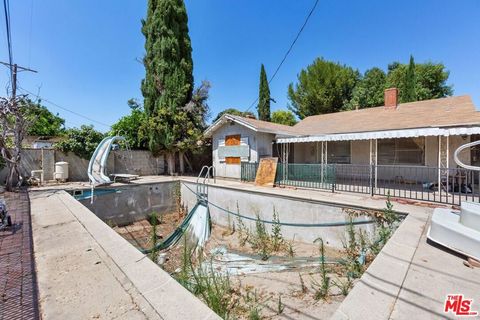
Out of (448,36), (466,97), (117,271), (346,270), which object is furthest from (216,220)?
(466,97)

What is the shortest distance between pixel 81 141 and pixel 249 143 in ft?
34.8

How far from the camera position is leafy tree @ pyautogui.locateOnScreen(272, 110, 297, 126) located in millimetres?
32125

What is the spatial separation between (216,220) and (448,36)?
13.7 metres

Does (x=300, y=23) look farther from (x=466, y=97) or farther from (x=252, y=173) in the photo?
(x=466, y=97)

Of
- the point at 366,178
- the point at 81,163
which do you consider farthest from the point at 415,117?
the point at 81,163

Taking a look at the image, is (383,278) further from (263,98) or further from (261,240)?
(263,98)

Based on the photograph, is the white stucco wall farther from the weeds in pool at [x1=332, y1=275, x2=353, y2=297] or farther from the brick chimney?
the weeds in pool at [x1=332, y1=275, x2=353, y2=297]

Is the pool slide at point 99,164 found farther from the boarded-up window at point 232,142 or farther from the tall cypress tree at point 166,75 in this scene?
the boarded-up window at point 232,142

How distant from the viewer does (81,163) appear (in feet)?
48.4

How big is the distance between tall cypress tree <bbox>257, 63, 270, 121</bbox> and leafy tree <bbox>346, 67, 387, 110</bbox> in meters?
9.22

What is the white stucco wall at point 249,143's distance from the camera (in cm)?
1287

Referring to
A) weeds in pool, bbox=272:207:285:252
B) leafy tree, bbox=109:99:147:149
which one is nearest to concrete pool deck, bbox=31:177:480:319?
weeds in pool, bbox=272:207:285:252

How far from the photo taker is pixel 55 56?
12.8 meters

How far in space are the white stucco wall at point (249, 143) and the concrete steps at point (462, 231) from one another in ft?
30.8
